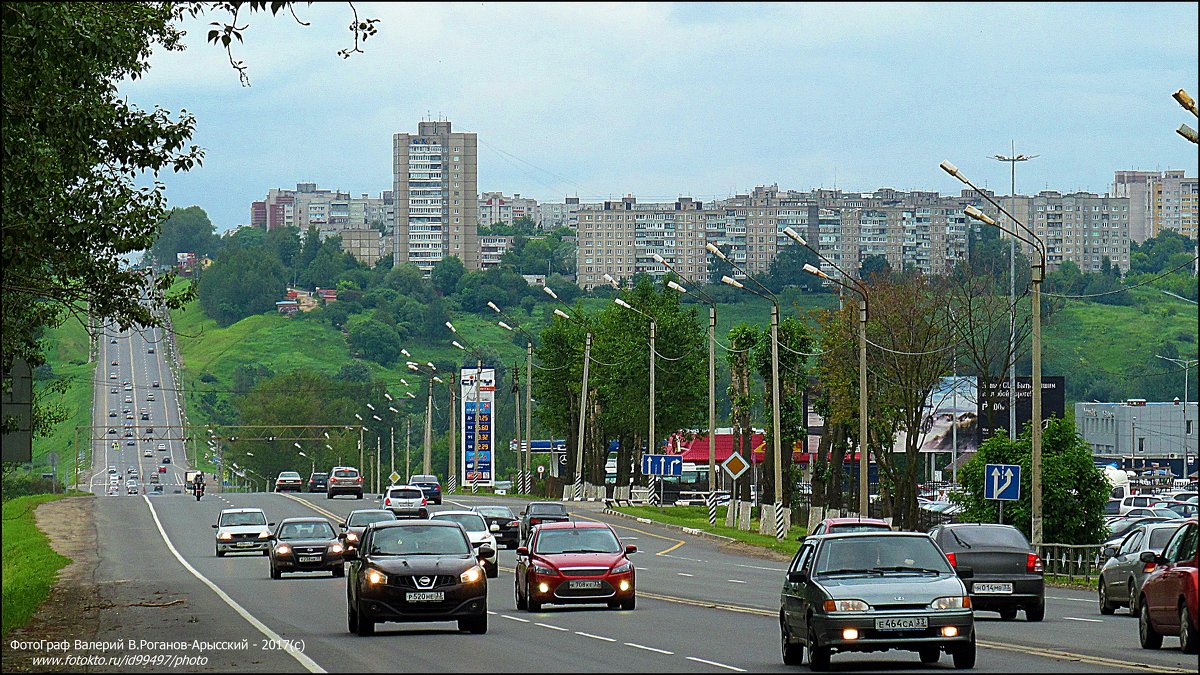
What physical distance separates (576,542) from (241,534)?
26323 mm

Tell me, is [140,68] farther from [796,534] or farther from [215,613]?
[796,534]

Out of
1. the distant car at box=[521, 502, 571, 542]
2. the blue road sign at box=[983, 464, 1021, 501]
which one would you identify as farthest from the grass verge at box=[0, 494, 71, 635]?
the blue road sign at box=[983, 464, 1021, 501]

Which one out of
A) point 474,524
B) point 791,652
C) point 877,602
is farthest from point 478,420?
point 877,602

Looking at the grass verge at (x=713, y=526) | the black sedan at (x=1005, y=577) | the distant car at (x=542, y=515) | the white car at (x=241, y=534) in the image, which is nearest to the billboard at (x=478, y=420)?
the grass verge at (x=713, y=526)

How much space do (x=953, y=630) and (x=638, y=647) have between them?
183 inches

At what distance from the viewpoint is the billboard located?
11875 cm

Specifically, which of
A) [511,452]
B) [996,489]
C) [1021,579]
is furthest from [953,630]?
[511,452]

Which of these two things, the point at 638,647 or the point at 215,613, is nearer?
the point at 638,647

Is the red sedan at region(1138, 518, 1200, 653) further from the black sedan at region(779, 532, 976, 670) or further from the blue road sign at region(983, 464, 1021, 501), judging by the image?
the blue road sign at region(983, 464, 1021, 501)

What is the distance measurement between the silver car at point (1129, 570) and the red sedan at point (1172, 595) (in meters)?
4.03

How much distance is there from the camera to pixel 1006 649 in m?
20.8

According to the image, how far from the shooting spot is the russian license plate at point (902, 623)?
17.5m

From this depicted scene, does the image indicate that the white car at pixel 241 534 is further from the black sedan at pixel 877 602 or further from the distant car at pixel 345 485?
the distant car at pixel 345 485

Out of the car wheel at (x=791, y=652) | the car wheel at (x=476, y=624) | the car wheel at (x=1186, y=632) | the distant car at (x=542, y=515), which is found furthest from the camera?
the distant car at (x=542, y=515)
